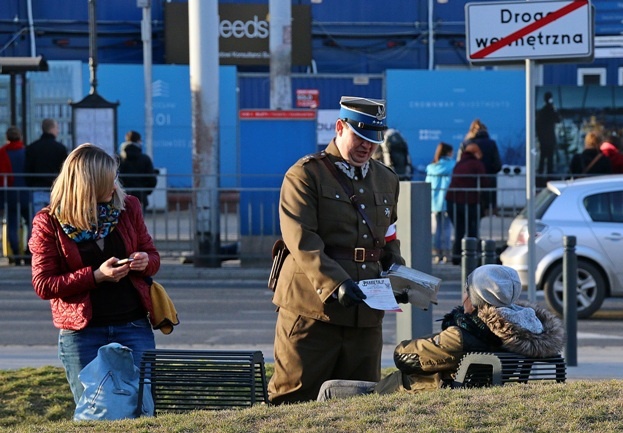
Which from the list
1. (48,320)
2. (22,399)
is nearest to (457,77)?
(48,320)

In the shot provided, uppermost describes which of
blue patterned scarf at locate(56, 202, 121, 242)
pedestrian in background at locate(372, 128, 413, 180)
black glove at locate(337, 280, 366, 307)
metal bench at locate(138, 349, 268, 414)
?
pedestrian in background at locate(372, 128, 413, 180)

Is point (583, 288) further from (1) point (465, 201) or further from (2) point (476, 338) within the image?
(2) point (476, 338)

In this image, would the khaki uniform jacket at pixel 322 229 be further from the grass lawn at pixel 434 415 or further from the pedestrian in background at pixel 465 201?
the pedestrian in background at pixel 465 201

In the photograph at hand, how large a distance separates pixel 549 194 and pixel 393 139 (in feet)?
15.2

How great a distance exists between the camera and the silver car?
12398 mm

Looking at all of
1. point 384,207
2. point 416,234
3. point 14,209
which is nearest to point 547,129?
point 14,209

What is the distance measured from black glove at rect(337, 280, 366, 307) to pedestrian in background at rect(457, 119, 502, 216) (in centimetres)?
1186

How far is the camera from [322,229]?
5.54 metres

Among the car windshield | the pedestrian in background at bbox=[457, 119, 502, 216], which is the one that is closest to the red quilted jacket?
the car windshield

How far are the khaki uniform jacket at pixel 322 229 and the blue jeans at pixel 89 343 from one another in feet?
2.34

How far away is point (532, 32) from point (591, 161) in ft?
34.7

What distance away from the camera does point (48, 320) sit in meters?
12.3

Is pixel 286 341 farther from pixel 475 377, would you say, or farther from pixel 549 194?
pixel 549 194

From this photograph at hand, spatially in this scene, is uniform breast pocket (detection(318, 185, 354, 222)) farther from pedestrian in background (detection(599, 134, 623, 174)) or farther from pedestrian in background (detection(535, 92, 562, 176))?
pedestrian in background (detection(535, 92, 562, 176))
